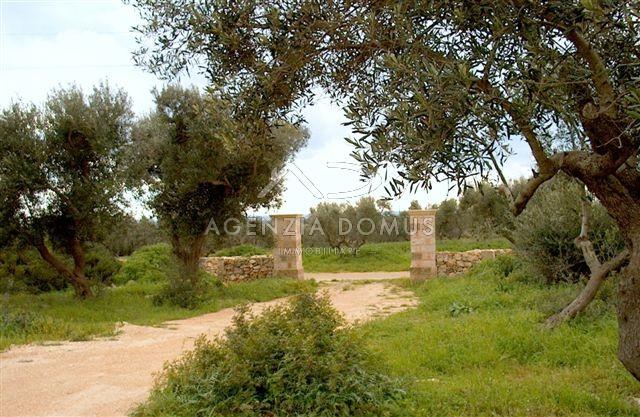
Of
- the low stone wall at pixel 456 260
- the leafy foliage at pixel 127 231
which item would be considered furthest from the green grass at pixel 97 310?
the low stone wall at pixel 456 260

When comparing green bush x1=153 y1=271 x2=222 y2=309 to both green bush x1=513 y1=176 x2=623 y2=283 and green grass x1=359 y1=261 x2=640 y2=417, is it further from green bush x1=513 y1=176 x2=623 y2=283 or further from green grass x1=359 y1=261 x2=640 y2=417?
green bush x1=513 y1=176 x2=623 y2=283

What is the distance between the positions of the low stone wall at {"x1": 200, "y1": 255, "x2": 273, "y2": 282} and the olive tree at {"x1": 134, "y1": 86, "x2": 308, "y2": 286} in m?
4.55

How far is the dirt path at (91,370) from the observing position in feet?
16.5

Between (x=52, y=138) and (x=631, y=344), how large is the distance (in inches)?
406

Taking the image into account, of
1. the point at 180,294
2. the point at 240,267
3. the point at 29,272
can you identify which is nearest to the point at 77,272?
the point at 180,294

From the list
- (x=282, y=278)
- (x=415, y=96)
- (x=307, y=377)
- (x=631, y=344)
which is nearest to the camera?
(x=415, y=96)

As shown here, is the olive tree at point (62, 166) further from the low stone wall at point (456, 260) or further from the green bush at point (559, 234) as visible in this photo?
the low stone wall at point (456, 260)

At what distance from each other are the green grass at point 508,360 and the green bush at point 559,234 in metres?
0.81

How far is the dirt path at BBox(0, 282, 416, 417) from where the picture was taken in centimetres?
502

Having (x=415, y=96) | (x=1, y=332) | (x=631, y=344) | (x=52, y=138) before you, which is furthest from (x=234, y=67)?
(x=52, y=138)

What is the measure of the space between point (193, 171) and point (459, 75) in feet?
32.7

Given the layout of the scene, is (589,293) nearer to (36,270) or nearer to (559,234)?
(559,234)

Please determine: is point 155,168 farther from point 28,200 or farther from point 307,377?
point 307,377

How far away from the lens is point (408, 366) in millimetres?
5473
